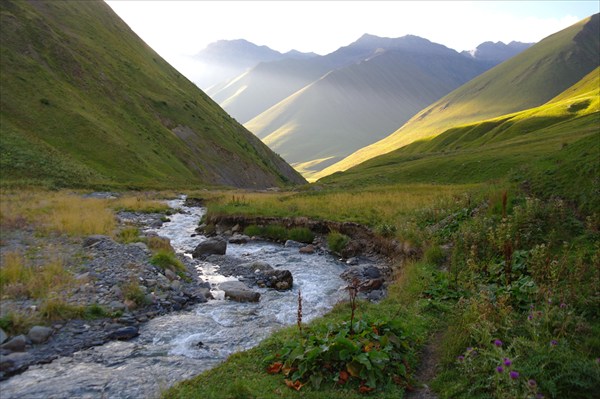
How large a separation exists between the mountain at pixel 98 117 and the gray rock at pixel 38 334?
125ft

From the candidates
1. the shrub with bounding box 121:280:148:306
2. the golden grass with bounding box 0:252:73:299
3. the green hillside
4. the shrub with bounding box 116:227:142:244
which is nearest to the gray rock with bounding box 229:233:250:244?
the shrub with bounding box 116:227:142:244

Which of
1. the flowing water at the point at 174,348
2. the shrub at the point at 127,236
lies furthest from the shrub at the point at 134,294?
the shrub at the point at 127,236

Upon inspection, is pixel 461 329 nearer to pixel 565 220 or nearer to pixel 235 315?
pixel 565 220

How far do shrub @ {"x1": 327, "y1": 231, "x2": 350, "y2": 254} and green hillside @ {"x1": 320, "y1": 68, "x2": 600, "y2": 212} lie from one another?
9463 mm

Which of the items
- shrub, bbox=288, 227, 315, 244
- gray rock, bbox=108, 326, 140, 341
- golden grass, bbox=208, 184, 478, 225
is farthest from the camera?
shrub, bbox=288, 227, 315, 244

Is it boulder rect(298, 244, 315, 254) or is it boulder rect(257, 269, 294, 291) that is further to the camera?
boulder rect(298, 244, 315, 254)

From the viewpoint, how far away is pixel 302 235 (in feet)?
89.1

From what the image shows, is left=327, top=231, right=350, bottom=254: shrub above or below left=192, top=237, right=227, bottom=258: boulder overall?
below

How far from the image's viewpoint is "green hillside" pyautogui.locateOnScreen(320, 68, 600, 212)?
16422 millimetres

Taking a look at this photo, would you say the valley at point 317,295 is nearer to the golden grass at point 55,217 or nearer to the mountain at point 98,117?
the golden grass at point 55,217

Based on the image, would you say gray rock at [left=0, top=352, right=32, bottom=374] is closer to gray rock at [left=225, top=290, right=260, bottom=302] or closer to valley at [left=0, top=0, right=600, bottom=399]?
valley at [left=0, top=0, right=600, bottom=399]

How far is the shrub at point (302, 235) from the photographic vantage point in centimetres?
2684

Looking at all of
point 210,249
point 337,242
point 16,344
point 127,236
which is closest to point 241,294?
point 16,344

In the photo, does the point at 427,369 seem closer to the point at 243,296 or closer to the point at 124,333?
the point at 124,333
